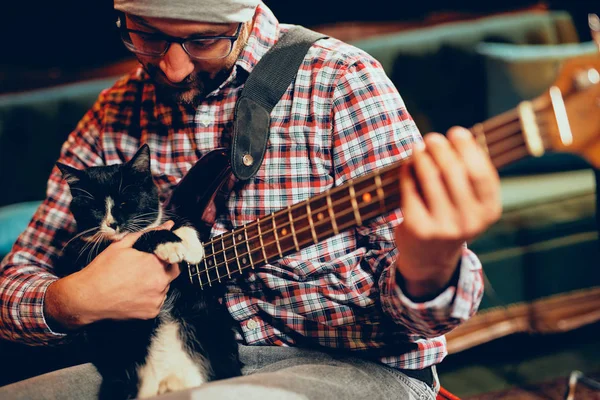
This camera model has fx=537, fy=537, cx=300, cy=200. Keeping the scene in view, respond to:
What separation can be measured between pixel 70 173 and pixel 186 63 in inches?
13.8

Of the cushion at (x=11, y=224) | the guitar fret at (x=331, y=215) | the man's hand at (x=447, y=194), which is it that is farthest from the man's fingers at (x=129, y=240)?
the cushion at (x=11, y=224)

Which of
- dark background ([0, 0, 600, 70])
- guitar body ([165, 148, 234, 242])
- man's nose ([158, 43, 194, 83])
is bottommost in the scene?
guitar body ([165, 148, 234, 242])

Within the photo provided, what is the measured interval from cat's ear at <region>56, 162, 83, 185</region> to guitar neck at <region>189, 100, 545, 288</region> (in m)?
0.33

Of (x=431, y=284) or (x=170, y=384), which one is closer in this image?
(x=431, y=284)

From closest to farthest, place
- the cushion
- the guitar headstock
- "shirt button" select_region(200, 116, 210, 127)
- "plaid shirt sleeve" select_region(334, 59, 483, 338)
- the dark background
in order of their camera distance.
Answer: the guitar headstock → "plaid shirt sleeve" select_region(334, 59, 483, 338) → "shirt button" select_region(200, 116, 210, 127) → the cushion → the dark background

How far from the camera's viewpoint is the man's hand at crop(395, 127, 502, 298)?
25.3 inches

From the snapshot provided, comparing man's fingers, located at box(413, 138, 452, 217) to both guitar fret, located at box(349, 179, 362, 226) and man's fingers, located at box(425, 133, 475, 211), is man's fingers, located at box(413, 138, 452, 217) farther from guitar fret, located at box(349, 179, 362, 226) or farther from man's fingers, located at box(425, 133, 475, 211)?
guitar fret, located at box(349, 179, 362, 226)

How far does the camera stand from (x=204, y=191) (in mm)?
1116

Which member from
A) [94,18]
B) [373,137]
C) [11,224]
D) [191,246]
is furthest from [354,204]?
[94,18]

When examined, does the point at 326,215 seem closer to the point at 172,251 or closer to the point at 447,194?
the point at 447,194

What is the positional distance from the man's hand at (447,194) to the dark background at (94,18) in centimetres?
222

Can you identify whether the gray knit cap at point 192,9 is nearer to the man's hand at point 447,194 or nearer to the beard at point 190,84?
the beard at point 190,84

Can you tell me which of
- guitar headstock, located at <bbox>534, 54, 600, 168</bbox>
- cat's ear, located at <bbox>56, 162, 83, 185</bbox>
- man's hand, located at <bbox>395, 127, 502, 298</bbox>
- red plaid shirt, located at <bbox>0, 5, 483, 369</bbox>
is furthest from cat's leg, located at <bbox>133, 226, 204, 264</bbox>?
guitar headstock, located at <bbox>534, 54, 600, 168</bbox>

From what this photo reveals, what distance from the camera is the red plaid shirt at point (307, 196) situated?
0.98 m
